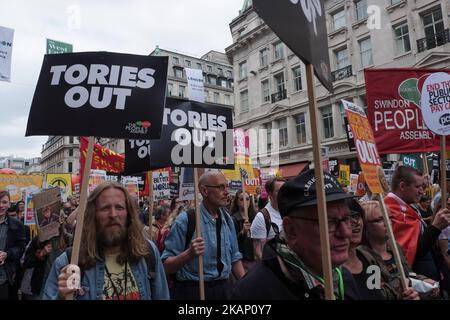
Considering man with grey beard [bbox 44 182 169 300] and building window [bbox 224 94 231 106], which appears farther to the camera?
building window [bbox 224 94 231 106]

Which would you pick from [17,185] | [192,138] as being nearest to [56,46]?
[17,185]

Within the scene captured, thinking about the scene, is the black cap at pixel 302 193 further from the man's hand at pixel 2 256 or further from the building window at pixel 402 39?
the building window at pixel 402 39

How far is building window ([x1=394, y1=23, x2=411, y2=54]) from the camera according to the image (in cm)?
2212

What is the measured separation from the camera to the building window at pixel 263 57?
32.1m

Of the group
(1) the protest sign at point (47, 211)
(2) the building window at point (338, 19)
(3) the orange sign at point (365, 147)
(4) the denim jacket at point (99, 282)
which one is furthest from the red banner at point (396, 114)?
(2) the building window at point (338, 19)

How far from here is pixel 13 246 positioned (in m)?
4.86

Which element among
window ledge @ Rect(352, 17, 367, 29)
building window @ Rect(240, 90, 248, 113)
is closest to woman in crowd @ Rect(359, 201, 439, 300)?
window ledge @ Rect(352, 17, 367, 29)

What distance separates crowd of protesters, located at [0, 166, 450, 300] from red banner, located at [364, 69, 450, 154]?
2.81 feet

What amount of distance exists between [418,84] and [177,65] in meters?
57.7

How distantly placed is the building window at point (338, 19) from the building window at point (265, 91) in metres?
7.59

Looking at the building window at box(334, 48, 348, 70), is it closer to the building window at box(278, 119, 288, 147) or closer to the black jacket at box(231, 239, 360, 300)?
the building window at box(278, 119, 288, 147)

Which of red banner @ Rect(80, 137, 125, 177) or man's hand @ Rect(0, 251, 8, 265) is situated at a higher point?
red banner @ Rect(80, 137, 125, 177)

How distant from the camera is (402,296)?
2496 mm

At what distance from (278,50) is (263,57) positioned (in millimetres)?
1962
